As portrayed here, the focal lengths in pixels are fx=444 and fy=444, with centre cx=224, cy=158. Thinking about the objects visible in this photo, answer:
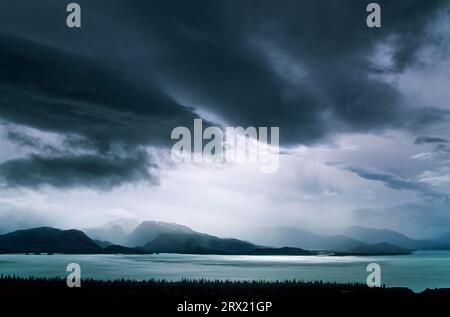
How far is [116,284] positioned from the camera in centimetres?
8775
